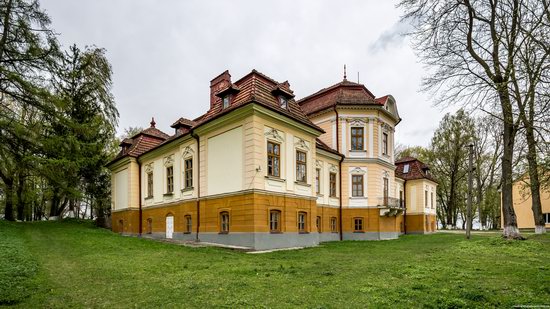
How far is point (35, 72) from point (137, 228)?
12.9m

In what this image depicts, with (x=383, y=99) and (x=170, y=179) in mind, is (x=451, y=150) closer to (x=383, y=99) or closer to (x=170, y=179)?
(x=383, y=99)

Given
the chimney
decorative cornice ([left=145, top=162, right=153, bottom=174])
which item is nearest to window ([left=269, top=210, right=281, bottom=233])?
the chimney

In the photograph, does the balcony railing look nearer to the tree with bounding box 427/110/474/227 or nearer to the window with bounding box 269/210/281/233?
the window with bounding box 269/210/281/233

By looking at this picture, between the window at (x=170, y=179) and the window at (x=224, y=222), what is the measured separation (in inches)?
243

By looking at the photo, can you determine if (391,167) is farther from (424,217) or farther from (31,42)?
(31,42)

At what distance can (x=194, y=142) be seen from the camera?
19.0m

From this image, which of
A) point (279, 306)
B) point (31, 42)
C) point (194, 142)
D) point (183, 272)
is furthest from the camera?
point (194, 142)

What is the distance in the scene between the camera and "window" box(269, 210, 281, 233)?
15.8m

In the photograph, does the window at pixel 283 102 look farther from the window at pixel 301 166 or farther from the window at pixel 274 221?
the window at pixel 274 221

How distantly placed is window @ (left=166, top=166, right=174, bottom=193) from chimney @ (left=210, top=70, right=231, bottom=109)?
483 cm

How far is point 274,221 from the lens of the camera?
16.0 metres

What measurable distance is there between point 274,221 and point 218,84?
1083 cm

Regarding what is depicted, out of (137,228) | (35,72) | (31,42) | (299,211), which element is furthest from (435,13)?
(137,228)

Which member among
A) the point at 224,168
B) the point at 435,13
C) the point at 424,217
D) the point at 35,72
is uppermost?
the point at 435,13
